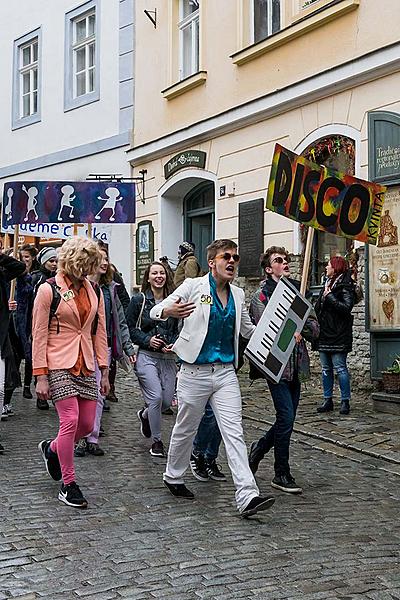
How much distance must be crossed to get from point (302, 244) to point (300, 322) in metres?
5.97

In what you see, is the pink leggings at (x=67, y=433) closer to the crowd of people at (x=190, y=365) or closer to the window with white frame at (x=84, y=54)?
the crowd of people at (x=190, y=365)

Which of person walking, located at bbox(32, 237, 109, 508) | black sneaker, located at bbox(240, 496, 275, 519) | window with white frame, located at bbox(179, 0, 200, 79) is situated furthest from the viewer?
window with white frame, located at bbox(179, 0, 200, 79)

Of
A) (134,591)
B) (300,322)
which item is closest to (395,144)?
(300,322)

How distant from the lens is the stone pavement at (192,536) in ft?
15.4

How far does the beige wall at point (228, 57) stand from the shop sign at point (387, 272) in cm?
155

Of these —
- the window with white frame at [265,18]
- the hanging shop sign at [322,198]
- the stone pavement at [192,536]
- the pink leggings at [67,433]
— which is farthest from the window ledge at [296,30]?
the pink leggings at [67,433]

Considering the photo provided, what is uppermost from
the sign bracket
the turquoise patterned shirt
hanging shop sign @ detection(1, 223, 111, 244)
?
the sign bracket

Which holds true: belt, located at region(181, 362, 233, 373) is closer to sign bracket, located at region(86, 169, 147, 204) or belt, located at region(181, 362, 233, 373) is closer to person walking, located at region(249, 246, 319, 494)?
person walking, located at region(249, 246, 319, 494)

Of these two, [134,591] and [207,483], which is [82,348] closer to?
[207,483]

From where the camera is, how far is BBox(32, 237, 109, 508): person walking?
630cm

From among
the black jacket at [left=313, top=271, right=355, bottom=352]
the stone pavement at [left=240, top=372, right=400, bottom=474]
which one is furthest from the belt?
the black jacket at [left=313, top=271, right=355, bottom=352]

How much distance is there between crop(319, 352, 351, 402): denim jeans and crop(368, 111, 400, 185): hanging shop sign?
2.13m

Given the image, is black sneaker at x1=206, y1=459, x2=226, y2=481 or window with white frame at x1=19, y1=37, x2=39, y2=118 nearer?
black sneaker at x1=206, y1=459, x2=226, y2=481

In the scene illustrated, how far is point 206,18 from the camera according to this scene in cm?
1505
